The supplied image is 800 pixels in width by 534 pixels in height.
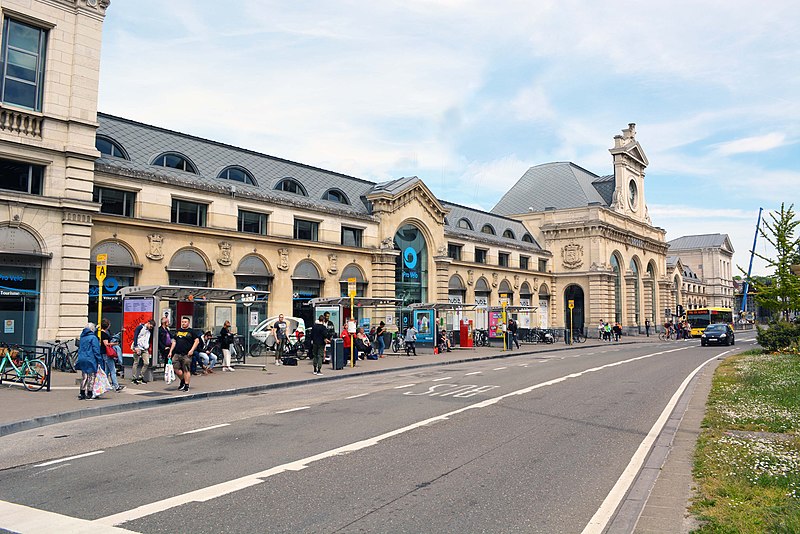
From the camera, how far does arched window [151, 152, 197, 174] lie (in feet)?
91.9

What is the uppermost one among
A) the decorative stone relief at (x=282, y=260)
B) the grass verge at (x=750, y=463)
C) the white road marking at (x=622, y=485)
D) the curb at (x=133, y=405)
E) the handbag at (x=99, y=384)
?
the decorative stone relief at (x=282, y=260)

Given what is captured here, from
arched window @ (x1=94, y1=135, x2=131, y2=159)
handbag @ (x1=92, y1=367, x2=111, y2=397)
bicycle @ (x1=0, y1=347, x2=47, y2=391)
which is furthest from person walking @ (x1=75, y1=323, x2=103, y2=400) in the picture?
arched window @ (x1=94, y1=135, x2=131, y2=159)

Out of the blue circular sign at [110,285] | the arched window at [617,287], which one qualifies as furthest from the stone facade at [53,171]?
the arched window at [617,287]

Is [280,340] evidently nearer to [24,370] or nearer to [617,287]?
[24,370]

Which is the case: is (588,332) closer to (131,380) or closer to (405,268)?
(405,268)

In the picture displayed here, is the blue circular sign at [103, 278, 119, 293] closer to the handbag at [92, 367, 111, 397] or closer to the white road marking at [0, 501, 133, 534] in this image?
the handbag at [92, 367, 111, 397]

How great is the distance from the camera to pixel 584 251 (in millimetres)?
59812

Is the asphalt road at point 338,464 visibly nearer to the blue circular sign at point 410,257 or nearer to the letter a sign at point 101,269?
the letter a sign at point 101,269

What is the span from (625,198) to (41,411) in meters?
63.2

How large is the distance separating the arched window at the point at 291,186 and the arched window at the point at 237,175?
5.42 ft

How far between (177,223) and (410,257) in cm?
1729

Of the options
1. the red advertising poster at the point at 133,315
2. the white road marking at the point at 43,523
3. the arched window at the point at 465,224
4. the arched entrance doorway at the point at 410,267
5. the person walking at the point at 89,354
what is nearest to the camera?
the white road marking at the point at 43,523

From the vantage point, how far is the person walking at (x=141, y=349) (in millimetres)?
17438

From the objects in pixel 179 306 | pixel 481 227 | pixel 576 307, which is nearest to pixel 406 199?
pixel 481 227
